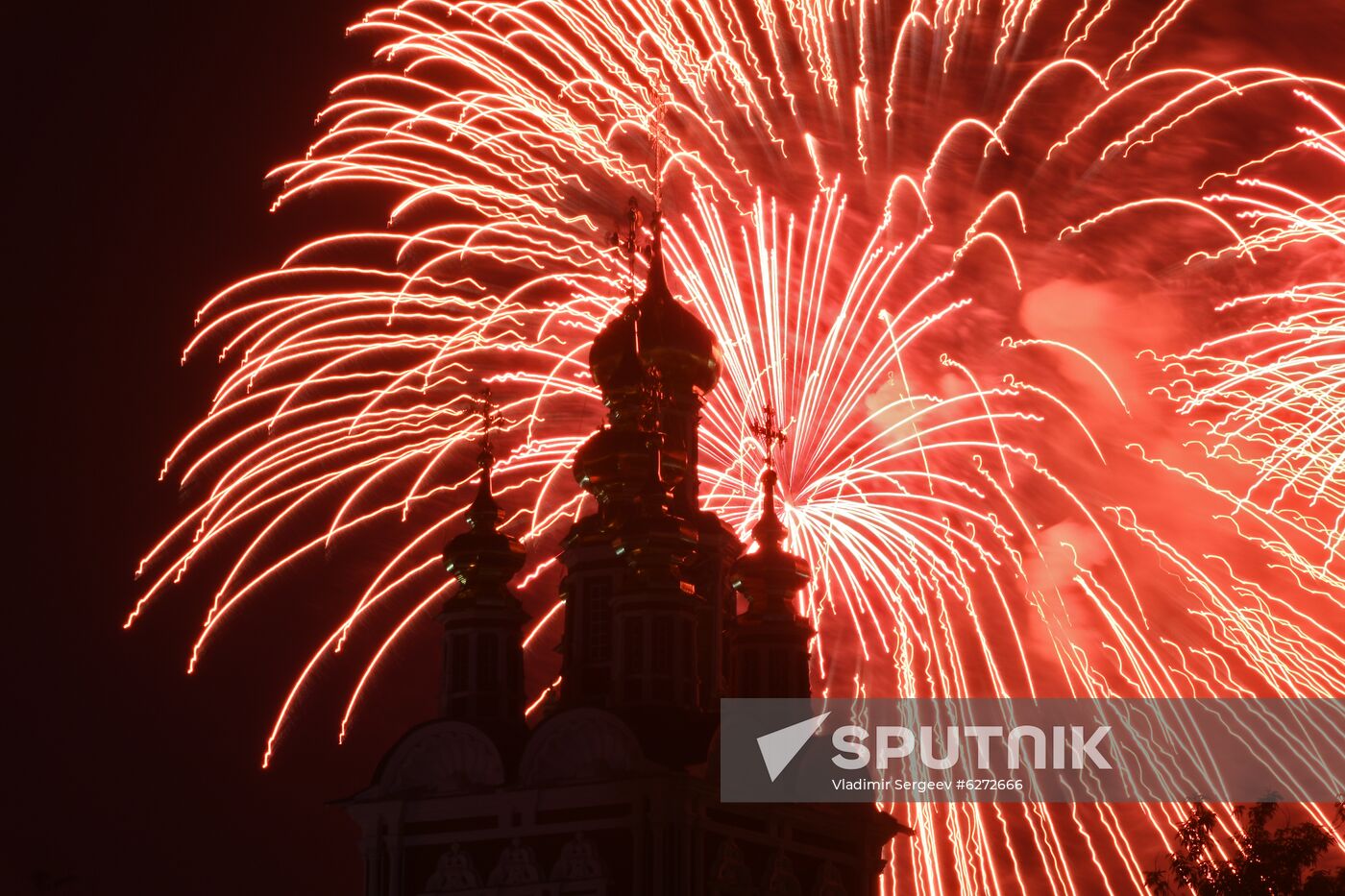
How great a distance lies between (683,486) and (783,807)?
6.82m

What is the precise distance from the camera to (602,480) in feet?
156

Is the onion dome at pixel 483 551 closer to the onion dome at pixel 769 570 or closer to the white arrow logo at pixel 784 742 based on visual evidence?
the onion dome at pixel 769 570

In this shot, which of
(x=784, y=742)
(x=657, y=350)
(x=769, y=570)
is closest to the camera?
(x=784, y=742)

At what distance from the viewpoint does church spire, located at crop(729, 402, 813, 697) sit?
46.3m

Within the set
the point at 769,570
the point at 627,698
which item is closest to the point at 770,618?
the point at 769,570

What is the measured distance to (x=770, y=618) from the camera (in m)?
47.0

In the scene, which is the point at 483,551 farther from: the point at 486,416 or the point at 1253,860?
the point at 1253,860

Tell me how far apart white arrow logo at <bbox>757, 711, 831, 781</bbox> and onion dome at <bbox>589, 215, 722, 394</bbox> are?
716 centimetres

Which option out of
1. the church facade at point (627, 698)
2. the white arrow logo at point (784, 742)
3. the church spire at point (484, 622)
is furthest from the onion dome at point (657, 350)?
the white arrow logo at point (784, 742)

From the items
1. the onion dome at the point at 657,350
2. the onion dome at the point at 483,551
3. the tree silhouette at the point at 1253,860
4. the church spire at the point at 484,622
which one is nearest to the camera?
the tree silhouette at the point at 1253,860

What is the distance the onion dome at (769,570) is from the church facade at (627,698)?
37mm

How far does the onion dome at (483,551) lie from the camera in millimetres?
47125

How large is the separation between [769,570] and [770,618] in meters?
0.97

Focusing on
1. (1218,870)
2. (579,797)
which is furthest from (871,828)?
(1218,870)
